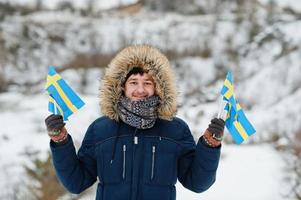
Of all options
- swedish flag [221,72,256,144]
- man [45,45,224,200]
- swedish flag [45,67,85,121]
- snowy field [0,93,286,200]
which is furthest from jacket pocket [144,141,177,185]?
snowy field [0,93,286,200]

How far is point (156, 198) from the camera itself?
6.27ft

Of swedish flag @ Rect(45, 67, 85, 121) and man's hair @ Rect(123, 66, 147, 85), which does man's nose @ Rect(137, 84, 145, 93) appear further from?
swedish flag @ Rect(45, 67, 85, 121)

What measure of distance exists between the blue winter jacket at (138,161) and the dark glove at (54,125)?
8 centimetres

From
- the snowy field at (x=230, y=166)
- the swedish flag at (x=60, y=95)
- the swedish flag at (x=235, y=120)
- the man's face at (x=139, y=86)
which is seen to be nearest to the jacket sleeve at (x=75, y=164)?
the swedish flag at (x=60, y=95)

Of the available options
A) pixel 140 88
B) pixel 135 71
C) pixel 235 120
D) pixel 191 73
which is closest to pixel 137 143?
pixel 140 88

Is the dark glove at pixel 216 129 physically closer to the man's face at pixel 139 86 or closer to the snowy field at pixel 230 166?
the man's face at pixel 139 86

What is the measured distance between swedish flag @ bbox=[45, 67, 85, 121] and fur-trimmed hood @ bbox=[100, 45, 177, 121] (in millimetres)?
153

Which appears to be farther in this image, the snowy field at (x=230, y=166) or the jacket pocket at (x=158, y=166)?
the snowy field at (x=230, y=166)

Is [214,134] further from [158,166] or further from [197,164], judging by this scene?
[158,166]

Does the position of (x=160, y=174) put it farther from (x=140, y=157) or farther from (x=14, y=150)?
(x=14, y=150)

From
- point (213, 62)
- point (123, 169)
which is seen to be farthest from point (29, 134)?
point (213, 62)

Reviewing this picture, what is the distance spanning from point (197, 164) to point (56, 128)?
67cm

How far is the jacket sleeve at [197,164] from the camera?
186 centimetres

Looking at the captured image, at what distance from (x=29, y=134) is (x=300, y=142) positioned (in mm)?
6225
